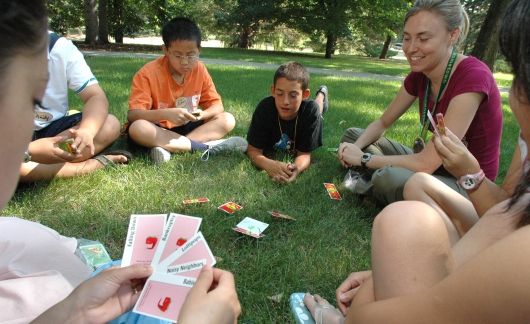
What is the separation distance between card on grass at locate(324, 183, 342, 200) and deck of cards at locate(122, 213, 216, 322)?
144 cm

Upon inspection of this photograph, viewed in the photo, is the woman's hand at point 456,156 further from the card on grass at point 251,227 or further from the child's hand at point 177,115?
the child's hand at point 177,115

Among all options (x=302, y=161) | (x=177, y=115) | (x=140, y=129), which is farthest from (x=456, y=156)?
(x=140, y=129)

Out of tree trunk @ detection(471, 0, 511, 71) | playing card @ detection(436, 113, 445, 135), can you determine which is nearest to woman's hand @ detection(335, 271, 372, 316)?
playing card @ detection(436, 113, 445, 135)

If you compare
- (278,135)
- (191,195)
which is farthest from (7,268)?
(278,135)

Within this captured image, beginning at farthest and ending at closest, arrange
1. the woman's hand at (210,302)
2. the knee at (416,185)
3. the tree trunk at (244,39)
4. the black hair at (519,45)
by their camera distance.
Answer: the tree trunk at (244,39)
the knee at (416,185)
the woman's hand at (210,302)
the black hair at (519,45)

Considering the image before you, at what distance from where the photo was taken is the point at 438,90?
2.66 m

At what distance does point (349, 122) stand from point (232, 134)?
62.0 inches

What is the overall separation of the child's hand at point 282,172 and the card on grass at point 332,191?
0.26 m

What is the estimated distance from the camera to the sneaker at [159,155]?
3285 mm

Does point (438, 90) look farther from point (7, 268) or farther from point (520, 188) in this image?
point (7, 268)

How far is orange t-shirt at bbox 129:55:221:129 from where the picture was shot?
3.58 metres

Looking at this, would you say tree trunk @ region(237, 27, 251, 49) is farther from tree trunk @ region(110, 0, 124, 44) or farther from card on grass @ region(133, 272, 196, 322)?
card on grass @ region(133, 272, 196, 322)

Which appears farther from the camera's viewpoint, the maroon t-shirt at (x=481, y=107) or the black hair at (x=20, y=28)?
the maroon t-shirt at (x=481, y=107)

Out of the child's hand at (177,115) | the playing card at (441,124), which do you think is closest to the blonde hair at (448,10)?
the playing card at (441,124)
